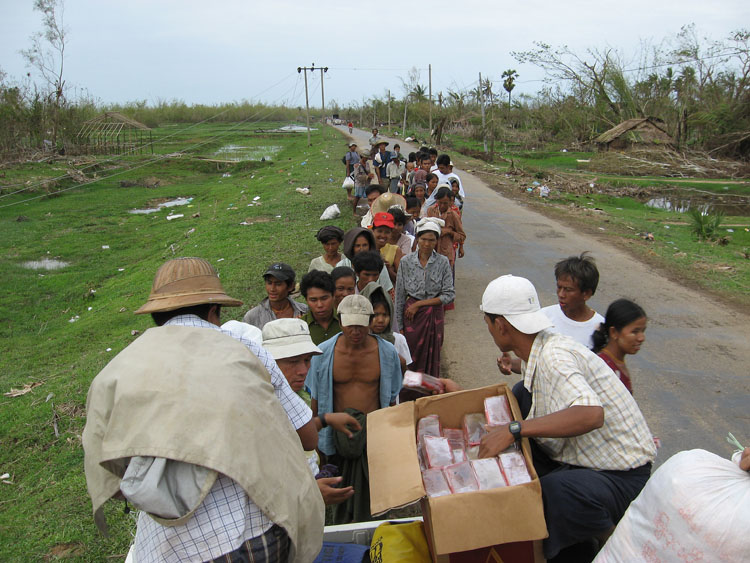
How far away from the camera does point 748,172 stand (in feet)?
68.7

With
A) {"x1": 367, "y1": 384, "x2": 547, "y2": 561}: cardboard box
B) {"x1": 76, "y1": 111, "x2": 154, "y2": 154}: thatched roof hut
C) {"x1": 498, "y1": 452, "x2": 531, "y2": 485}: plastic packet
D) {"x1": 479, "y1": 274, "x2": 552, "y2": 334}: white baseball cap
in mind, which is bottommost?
{"x1": 367, "y1": 384, "x2": 547, "y2": 561}: cardboard box

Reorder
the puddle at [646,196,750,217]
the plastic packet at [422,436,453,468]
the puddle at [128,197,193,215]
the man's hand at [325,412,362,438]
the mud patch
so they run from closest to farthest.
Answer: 1. the plastic packet at [422,436,453,468]
2. the man's hand at [325,412,362,438]
3. the mud patch
4. the puddle at [646,196,750,217]
5. the puddle at [128,197,193,215]

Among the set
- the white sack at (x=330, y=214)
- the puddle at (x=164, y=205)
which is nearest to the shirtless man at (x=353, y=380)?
the white sack at (x=330, y=214)

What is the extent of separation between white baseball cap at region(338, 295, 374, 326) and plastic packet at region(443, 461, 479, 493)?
1.11 m

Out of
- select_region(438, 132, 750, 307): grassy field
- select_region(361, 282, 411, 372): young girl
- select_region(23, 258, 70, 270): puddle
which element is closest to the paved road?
select_region(438, 132, 750, 307): grassy field

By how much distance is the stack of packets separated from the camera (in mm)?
1751

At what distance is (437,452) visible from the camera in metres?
1.91

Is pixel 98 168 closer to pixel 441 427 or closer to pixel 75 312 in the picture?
pixel 75 312

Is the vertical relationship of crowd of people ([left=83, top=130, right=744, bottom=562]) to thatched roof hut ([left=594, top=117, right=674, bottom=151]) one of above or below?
below

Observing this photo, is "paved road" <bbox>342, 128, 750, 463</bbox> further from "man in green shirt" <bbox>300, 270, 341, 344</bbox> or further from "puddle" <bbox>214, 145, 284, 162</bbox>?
"puddle" <bbox>214, 145, 284, 162</bbox>

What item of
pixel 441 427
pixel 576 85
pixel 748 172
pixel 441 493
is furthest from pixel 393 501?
pixel 576 85

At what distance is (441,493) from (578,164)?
25619 millimetres

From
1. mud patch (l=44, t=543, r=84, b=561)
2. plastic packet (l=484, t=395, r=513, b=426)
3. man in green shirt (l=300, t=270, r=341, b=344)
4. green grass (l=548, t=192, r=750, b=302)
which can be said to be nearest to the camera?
plastic packet (l=484, t=395, r=513, b=426)

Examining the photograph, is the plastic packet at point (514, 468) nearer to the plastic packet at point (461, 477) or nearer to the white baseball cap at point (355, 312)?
the plastic packet at point (461, 477)
